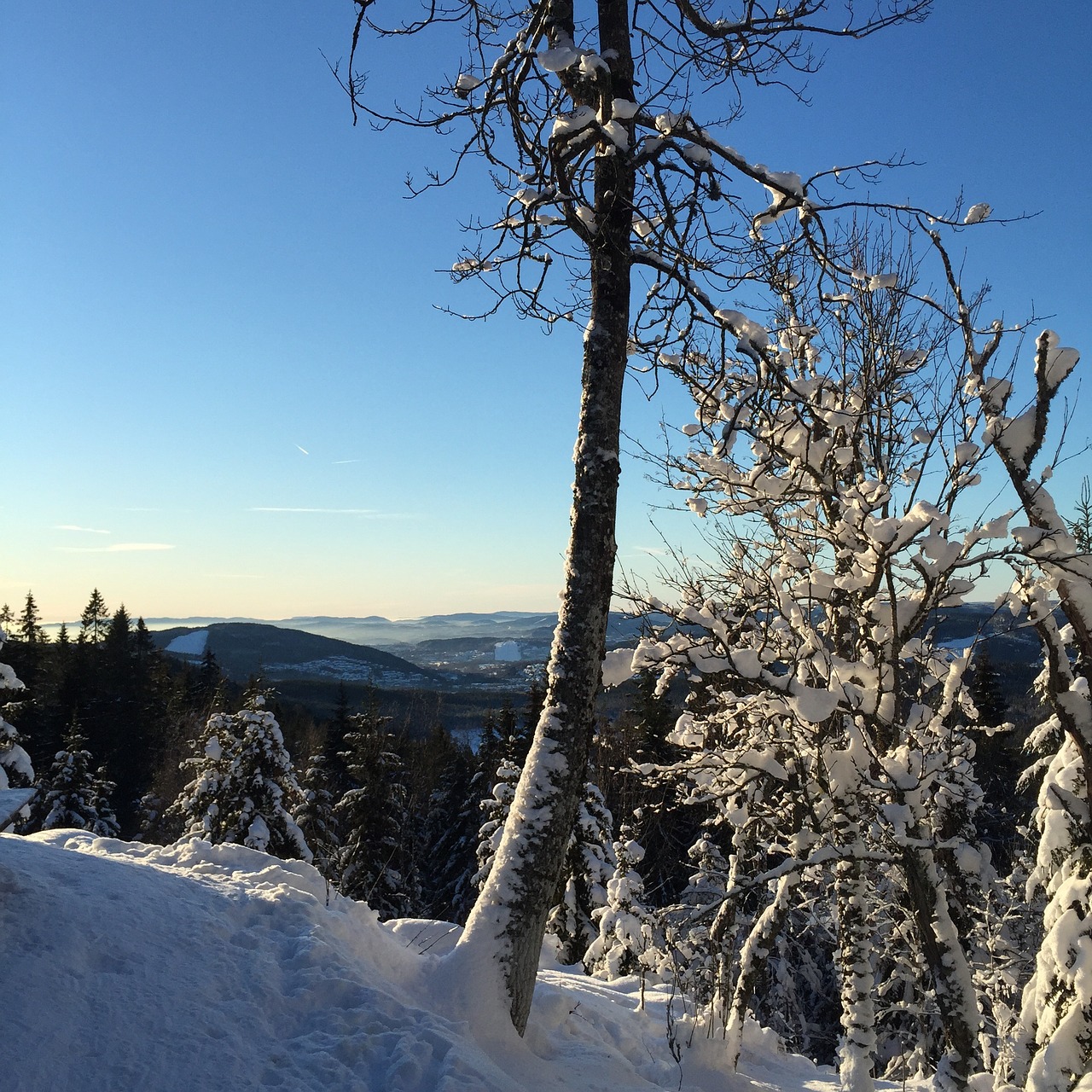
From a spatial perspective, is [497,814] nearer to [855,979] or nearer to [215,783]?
[215,783]

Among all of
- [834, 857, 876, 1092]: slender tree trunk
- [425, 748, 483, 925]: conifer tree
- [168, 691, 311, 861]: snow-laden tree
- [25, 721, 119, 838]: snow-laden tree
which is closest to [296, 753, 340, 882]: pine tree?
[425, 748, 483, 925]: conifer tree

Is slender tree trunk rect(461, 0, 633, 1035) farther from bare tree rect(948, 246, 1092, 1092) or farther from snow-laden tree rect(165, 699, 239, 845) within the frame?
snow-laden tree rect(165, 699, 239, 845)

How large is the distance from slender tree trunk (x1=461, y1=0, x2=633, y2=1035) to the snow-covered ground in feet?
1.26

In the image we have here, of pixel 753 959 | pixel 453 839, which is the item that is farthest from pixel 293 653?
pixel 753 959

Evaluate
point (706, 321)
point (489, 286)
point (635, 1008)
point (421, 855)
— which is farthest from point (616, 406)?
point (421, 855)

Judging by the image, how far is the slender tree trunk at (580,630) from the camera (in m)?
4.36

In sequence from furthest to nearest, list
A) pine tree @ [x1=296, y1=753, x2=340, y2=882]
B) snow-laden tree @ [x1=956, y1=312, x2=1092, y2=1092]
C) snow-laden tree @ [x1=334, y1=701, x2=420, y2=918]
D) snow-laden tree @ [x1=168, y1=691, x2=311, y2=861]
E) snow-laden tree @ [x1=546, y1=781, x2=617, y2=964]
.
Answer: pine tree @ [x1=296, y1=753, x2=340, y2=882], snow-laden tree @ [x1=334, y1=701, x2=420, y2=918], snow-laden tree @ [x1=546, y1=781, x2=617, y2=964], snow-laden tree @ [x1=168, y1=691, x2=311, y2=861], snow-laden tree @ [x1=956, y1=312, x2=1092, y2=1092]

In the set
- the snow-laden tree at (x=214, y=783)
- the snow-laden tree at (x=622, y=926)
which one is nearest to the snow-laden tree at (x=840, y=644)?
the snow-laden tree at (x=622, y=926)

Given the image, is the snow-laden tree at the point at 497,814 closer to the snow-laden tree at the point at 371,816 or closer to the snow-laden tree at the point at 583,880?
the snow-laden tree at the point at 583,880

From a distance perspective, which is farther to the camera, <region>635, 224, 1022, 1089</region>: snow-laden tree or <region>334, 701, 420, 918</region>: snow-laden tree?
<region>334, 701, 420, 918</region>: snow-laden tree

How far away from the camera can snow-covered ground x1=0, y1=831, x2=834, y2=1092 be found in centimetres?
321

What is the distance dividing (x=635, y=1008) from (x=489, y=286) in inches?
243

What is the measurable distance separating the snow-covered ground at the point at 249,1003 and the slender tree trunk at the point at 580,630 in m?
0.38

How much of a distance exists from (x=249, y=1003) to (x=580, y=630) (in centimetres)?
267
